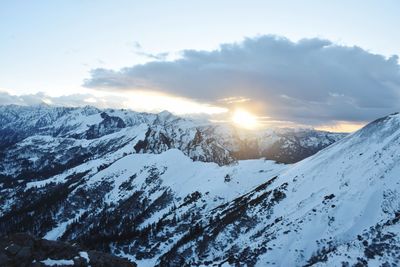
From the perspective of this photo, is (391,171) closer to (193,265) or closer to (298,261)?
(298,261)

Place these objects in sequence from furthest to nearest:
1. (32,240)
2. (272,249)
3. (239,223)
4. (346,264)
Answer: (239,223) → (272,249) → (346,264) → (32,240)

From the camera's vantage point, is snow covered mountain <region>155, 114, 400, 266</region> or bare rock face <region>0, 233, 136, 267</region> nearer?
bare rock face <region>0, 233, 136, 267</region>

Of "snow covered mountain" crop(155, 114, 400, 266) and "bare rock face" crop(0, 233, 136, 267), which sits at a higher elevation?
"bare rock face" crop(0, 233, 136, 267)

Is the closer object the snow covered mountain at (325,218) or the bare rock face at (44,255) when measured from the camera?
the bare rock face at (44,255)

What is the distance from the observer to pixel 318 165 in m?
160

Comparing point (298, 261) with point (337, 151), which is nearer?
point (298, 261)

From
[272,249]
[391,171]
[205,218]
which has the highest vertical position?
[391,171]

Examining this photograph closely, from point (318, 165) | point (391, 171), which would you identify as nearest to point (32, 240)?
point (391, 171)

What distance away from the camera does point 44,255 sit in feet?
111

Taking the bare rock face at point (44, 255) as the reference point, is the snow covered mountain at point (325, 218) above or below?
below

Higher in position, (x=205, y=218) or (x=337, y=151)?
(x=337, y=151)

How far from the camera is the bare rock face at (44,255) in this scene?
32.8m

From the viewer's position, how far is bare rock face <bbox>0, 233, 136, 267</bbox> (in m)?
32.8

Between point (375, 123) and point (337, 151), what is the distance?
23.4 metres
